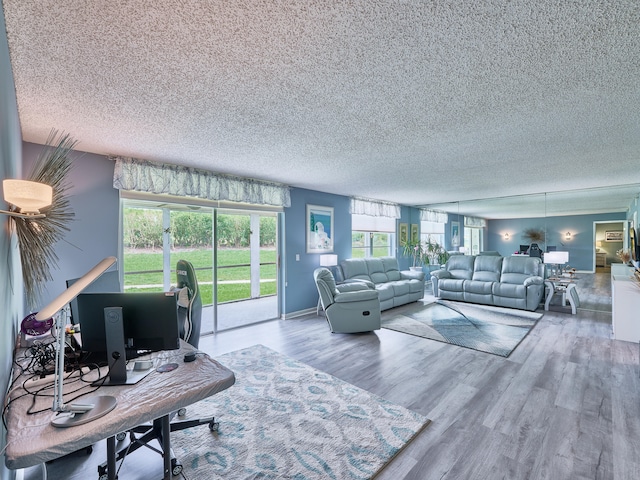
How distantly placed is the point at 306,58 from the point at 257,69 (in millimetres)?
322

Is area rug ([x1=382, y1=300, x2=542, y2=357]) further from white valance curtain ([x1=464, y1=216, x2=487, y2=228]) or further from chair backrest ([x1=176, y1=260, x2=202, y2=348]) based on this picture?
chair backrest ([x1=176, y1=260, x2=202, y2=348])

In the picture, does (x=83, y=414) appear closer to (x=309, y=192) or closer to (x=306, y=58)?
(x=306, y=58)

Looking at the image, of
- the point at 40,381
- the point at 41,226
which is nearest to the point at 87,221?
the point at 41,226

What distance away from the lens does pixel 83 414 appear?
1185 mm

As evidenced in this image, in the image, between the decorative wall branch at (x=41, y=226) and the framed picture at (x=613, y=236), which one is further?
the framed picture at (x=613, y=236)

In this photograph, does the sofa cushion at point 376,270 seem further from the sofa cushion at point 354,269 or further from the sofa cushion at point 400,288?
the sofa cushion at point 400,288

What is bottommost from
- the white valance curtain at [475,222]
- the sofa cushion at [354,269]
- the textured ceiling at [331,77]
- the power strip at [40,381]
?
the power strip at [40,381]

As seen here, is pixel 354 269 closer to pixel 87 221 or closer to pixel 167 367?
pixel 87 221

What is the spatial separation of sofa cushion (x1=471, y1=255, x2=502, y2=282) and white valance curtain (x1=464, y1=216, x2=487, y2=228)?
73cm

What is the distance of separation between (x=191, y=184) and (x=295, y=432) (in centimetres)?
330

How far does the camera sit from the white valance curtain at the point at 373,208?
664cm

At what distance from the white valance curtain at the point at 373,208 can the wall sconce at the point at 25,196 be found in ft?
18.0

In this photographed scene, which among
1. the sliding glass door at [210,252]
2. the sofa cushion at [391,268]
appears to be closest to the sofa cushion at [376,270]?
the sofa cushion at [391,268]

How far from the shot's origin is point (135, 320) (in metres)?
1.62
